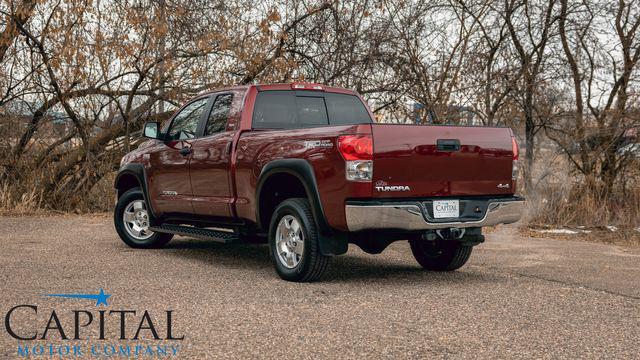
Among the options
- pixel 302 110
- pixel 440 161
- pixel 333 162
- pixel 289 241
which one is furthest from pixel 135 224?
pixel 440 161

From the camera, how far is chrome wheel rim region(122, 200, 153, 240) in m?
10.0

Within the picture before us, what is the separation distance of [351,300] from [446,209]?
4.20 feet

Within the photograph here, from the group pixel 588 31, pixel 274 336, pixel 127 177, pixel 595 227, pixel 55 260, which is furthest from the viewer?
pixel 588 31

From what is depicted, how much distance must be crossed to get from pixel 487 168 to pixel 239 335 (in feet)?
10.5

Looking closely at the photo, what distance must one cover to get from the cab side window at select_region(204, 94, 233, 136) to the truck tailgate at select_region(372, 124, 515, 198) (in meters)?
2.34

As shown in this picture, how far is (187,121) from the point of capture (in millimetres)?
9289

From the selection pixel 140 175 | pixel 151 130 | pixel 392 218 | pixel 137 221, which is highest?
pixel 151 130

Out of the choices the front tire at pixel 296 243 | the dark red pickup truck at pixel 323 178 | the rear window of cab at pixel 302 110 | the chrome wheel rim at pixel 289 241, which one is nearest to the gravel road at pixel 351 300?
the front tire at pixel 296 243

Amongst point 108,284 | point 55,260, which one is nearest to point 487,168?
point 108,284

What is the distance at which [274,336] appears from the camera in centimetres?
511

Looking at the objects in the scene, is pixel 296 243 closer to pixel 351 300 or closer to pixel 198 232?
pixel 351 300

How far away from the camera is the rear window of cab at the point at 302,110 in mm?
8320

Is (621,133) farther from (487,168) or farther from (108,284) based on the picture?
(108,284)

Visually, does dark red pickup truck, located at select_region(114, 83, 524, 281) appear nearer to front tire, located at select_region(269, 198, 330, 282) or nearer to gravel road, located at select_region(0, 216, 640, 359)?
front tire, located at select_region(269, 198, 330, 282)
